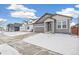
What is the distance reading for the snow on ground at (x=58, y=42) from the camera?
2379mm

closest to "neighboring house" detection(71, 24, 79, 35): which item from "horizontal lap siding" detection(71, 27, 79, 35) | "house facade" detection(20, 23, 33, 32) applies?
"horizontal lap siding" detection(71, 27, 79, 35)

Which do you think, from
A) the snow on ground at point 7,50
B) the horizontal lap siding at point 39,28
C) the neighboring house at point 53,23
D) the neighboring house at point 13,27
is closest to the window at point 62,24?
the neighboring house at point 53,23

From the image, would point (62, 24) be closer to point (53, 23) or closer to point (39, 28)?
point (53, 23)

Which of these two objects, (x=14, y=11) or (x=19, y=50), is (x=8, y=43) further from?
(x=14, y=11)

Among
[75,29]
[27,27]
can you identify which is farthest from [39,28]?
[75,29]

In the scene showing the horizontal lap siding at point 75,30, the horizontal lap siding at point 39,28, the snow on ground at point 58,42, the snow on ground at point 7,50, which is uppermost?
the horizontal lap siding at point 39,28

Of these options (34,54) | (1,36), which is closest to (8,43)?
(1,36)

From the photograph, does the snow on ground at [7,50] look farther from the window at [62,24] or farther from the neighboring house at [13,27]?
the window at [62,24]

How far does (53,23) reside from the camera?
8.20 feet

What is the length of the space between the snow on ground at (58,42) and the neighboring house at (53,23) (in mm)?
65

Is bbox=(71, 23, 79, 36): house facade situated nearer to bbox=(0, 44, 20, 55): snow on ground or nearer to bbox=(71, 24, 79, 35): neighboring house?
bbox=(71, 24, 79, 35): neighboring house

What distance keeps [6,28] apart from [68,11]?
792 millimetres

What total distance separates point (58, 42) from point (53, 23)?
246 mm

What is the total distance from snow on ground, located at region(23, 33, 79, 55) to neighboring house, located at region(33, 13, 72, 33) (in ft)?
0.21
